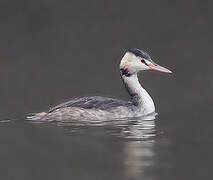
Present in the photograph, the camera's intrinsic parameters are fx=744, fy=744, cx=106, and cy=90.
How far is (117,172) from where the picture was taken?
6.57 metres

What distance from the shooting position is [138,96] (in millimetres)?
10984

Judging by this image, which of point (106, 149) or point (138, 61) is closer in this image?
point (106, 149)

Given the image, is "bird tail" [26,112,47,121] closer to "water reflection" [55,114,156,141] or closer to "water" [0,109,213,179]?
"water" [0,109,213,179]

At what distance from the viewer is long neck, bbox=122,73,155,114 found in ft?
35.3

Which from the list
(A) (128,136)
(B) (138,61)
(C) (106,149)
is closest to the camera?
(C) (106,149)

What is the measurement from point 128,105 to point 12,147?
2880mm

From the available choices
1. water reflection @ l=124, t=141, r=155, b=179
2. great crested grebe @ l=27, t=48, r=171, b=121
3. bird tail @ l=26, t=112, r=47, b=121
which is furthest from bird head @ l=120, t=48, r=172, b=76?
water reflection @ l=124, t=141, r=155, b=179

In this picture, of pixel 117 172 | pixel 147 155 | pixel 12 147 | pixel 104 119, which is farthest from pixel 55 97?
pixel 117 172

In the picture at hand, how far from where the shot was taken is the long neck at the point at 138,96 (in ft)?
35.3

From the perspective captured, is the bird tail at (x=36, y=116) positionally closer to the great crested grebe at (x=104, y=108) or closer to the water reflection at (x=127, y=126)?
A: the great crested grebe at (x=104, y=108)

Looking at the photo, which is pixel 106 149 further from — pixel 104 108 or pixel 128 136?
pixel 104 108

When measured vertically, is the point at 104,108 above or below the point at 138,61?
below

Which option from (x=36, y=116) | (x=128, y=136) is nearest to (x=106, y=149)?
(x=128, y=136)

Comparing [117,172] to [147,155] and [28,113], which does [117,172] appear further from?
[28,113]
